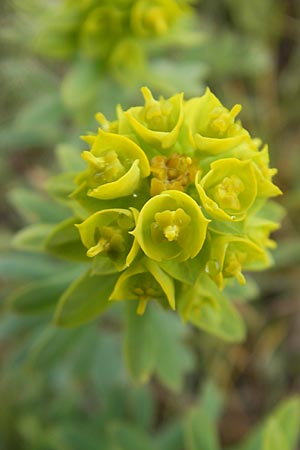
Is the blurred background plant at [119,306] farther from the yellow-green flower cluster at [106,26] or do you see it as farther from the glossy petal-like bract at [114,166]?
the glossy petal-like bract at [114,166]

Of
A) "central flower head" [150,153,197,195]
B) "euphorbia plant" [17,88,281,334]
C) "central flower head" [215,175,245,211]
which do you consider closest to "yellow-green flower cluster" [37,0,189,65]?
"euphorbia plant" [17,88,281,334]

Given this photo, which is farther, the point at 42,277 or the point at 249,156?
the point at 42,277

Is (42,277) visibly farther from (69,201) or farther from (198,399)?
(198,399)

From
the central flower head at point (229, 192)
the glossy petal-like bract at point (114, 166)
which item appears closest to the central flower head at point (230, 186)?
the central flower head at point (229, 192)

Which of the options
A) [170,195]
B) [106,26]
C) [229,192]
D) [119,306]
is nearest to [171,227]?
[170,195]

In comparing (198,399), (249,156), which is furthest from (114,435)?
(249,156)

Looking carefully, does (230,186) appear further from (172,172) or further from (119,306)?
(119,306)
